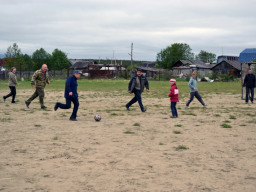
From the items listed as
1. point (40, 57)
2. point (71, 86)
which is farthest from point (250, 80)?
point (40, 57)

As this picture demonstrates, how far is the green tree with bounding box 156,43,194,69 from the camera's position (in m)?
124

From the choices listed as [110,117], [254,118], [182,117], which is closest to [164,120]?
[182,117]

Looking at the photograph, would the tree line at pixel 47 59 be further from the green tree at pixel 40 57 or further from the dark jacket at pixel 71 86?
the dark jacket at pixel 71 86

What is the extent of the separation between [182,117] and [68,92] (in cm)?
413

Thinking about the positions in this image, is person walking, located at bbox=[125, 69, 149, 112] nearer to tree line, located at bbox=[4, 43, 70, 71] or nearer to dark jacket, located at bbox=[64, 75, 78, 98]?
dark jacket, located at bbox=[64, 75, 78, 98]

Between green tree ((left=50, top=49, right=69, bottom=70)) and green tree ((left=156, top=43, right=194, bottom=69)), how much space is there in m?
34.3

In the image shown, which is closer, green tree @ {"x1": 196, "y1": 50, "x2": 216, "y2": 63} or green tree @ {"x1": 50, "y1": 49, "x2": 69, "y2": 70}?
green tree @ {"x1": 50, "y1": 49, "x2": 69, "y2": 70}

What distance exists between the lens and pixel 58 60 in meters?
111

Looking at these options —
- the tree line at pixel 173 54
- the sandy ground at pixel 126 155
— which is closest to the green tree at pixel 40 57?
the tree line at pixel 173 54

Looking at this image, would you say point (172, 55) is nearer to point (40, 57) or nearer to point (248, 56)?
point (248, 56)

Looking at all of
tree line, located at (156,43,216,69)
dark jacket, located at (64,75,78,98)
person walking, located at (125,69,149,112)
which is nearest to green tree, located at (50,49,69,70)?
tree line, located at (156,43,216,69)

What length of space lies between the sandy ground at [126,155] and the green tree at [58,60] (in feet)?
333

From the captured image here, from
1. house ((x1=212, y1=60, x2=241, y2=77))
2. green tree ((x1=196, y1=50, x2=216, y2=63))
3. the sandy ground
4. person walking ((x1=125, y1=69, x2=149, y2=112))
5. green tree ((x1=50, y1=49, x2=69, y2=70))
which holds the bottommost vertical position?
the sandy ground

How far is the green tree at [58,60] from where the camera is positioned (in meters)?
111
